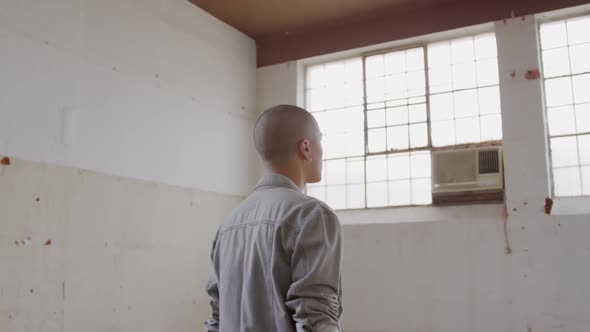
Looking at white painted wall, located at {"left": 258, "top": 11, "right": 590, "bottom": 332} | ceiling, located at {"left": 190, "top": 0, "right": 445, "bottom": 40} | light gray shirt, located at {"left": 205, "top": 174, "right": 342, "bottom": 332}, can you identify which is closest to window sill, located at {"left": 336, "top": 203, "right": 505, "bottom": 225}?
white painted wall, located at {"left": 258, "top": 11, "right": 590, "bottom": 332}

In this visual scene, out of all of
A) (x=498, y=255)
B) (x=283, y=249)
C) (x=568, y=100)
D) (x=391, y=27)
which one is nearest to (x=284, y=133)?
(x=283, y=249)

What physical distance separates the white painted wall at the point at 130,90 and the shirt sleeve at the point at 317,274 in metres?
2.53

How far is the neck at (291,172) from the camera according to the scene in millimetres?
1818

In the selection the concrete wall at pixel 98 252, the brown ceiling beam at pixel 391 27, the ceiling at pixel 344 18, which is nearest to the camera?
the concrete wall at pixel 98 252

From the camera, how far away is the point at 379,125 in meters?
5.47

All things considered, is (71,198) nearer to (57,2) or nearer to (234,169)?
(57,2)

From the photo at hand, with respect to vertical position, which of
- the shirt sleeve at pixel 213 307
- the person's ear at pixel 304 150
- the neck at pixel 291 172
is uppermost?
the person's ear at pixel 304 150

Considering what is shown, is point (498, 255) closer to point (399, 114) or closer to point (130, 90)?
point (399, 114)

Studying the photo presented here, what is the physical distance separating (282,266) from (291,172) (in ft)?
1.13

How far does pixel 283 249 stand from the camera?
1.60 meters

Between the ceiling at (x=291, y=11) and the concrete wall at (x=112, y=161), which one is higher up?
the ceiling at (x=291, y=11)

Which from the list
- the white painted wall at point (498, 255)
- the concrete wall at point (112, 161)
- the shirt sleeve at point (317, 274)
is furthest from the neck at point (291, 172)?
the white painted wall at point (498, 255)

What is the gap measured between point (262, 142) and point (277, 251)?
1.40 ft

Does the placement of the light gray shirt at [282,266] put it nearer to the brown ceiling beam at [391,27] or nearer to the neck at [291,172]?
the neck at [291,172]
